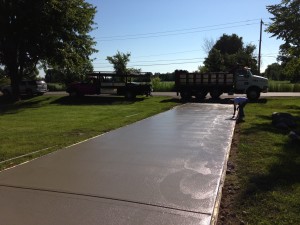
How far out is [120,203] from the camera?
523 cm

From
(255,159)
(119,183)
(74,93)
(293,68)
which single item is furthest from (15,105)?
(119,183)

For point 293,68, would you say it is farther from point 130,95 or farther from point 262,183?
point 262,183

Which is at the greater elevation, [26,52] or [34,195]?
[26,52]

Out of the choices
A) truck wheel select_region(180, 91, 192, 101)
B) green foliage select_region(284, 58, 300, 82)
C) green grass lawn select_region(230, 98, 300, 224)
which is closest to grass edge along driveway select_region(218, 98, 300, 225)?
green grass lawn select_region(230, 98, 300, 224)

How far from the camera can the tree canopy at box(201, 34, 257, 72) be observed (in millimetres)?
64812

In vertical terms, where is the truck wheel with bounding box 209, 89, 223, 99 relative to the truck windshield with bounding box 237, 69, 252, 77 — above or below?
below

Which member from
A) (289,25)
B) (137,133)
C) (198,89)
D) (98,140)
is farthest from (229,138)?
(198,89)

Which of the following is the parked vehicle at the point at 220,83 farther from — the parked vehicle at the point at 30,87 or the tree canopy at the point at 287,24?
the parked vehicle at the point at 30,87

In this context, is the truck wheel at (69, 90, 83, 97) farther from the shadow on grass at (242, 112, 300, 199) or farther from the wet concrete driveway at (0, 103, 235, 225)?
the shadow on grass at (242, 112, 300, 199)

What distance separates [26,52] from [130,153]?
24.8 metres

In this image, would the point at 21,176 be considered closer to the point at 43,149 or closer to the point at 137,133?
the point at 43,149

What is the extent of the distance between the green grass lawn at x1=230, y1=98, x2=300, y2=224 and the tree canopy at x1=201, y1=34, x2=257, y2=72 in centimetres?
3035

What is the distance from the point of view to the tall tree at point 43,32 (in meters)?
27.5

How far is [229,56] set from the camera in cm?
7425
